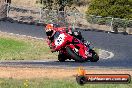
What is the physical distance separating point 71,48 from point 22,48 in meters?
8.23

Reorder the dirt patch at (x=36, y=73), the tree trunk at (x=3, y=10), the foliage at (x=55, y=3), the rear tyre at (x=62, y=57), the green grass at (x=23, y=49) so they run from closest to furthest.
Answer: the dirt patch at (x=36, y=73), the rear tyre at (x=62, y=57), the green grass at (x=23, y=49), the tree trunk at (x=3, y=10), the foliage at (x=55, y=3)

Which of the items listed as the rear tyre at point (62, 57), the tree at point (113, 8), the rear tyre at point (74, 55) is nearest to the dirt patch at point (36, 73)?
the rear tyre at point (74, 55)

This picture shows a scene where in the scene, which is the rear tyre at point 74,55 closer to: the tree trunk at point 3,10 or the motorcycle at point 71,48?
the motorcycle at point 71,48

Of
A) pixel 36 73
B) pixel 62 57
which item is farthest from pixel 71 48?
pixel 36 73

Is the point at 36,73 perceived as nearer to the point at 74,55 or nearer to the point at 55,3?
the point at 74,55

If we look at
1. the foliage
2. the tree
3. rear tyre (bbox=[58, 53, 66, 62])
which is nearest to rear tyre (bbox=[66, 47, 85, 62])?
rear tyre (bbox=[58, 53, 66, 62])

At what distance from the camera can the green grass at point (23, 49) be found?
2646 centimetres

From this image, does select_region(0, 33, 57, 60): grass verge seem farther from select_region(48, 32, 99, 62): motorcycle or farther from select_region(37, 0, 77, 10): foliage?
select_region(37, 0, 77, 10): foliage

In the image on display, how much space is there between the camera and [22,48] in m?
30.7

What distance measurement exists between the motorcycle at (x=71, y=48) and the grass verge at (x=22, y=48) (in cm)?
324

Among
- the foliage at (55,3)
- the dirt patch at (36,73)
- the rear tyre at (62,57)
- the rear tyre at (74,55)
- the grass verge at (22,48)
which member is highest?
the dirt patch at (36,73)

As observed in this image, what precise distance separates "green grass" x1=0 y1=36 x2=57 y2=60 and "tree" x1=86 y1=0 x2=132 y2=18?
1798 cm

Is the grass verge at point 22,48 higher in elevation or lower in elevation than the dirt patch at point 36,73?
lower

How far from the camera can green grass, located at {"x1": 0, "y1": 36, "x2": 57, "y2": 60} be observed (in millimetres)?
26462
